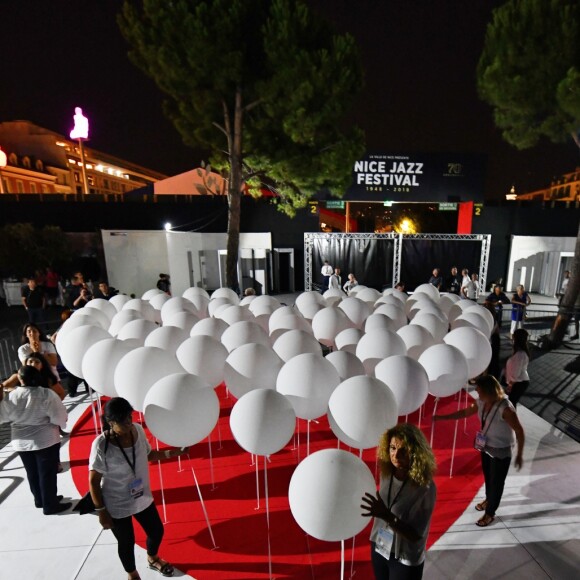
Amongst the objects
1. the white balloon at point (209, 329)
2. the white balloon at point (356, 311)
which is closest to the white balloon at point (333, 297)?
the white balloon at point (356, 311)

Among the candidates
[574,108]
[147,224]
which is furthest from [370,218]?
[574,108]

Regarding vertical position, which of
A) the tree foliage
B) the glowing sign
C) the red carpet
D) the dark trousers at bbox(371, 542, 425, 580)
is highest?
the glowing sign

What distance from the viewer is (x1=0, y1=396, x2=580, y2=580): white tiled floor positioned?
248cm

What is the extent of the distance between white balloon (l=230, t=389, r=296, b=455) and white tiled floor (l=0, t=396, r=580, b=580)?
1.04m

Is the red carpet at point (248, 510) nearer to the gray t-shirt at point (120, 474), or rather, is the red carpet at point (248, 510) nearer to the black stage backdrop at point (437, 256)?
the gray t-shirt at point (120, 474)

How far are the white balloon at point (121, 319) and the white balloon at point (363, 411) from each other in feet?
11.9

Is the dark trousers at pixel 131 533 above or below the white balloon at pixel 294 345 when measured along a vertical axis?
below

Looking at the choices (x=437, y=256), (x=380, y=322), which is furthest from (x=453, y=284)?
(x=380, y=322)

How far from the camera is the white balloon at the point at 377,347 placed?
3.94 metres

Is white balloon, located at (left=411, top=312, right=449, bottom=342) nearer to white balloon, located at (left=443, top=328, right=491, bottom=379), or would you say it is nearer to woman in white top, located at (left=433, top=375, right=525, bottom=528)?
white balloon, located at (left=443, top=328, right=491, bottom=379)

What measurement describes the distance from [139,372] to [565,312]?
8348 millimetres

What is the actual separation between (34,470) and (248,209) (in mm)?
11424

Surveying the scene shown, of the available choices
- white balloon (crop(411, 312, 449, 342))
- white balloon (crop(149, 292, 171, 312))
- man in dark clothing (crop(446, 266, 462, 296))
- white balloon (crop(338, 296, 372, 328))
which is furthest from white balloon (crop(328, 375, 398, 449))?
man in dark clothing (crop(446, 266, 462, 296))

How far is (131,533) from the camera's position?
2.25 m
